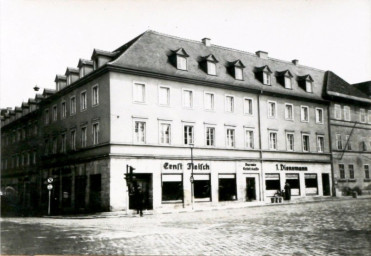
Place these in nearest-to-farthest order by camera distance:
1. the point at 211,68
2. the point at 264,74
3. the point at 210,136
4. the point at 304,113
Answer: the point at 210,136
the point at 211,68
the point at 264,74
the point at 304,113

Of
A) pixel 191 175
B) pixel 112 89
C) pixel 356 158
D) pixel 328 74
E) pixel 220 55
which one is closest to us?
pixel 112 89

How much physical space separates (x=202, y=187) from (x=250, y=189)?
5642 millimetres

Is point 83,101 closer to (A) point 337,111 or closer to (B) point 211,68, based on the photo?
(B) point 211,68

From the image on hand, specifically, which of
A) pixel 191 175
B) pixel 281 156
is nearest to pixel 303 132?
pixel 281 156

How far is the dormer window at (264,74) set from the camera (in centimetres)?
4058

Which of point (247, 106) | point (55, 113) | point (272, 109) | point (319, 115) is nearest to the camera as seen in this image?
point (247, 106)

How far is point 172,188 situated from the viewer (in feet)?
106

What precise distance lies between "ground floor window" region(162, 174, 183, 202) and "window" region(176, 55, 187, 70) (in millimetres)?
9056

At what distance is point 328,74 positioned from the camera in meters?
49.8

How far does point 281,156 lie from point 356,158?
37.4 ft

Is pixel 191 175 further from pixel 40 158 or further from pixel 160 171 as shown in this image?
pixel 40 158

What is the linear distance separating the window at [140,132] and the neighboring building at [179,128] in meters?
0.08

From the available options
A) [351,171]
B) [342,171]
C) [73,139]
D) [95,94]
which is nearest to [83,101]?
[95,94]

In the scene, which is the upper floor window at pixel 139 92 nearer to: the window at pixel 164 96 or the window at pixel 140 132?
the window at pixel 164 96
